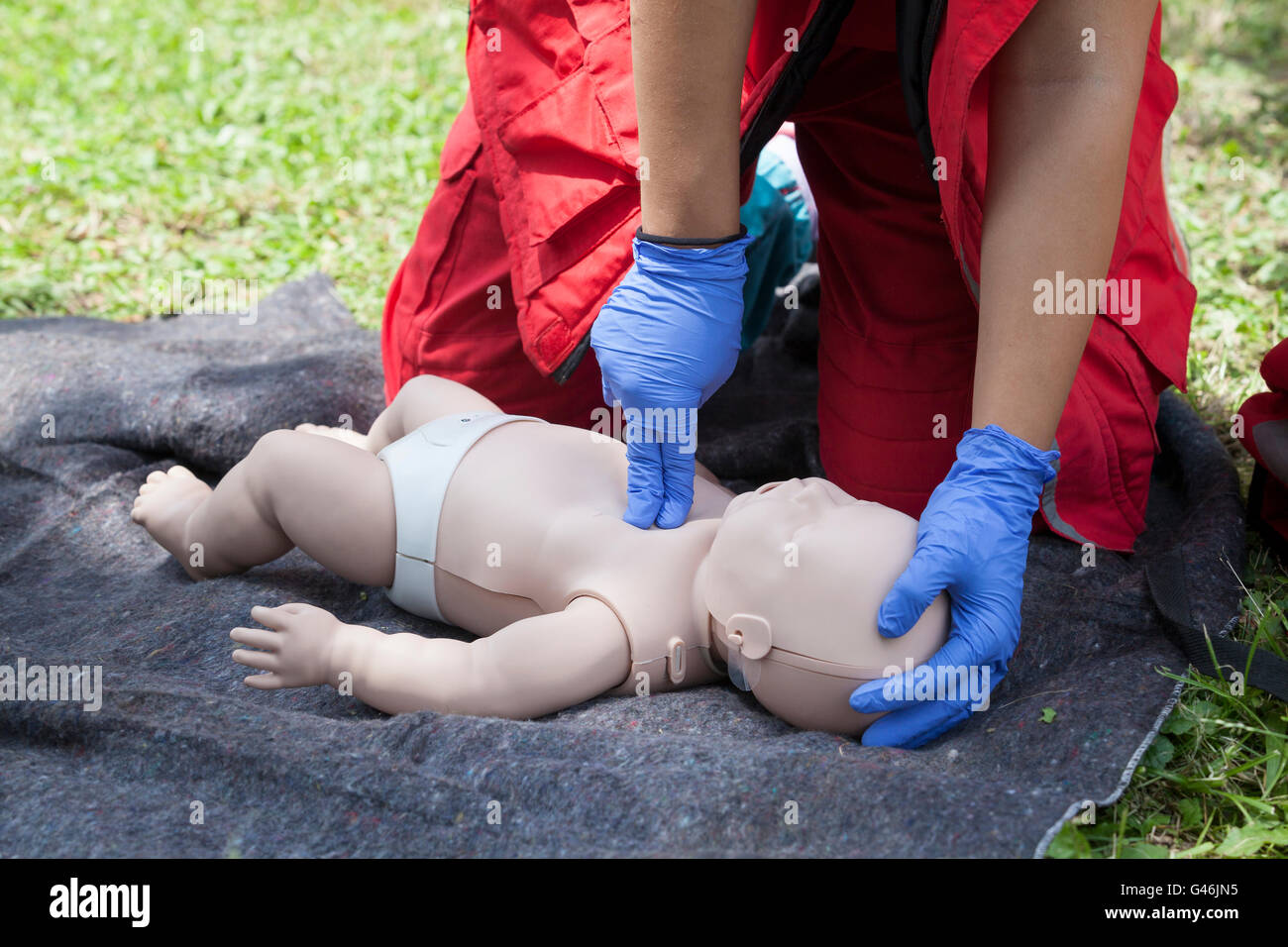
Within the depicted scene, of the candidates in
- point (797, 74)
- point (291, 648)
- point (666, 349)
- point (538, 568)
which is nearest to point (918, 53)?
point (797, 74)

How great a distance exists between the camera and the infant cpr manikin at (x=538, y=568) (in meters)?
1.44

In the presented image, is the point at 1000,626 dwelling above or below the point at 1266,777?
above

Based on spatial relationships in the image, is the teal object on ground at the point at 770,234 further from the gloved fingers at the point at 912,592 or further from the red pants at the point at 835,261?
the gloved fingers at the point at 912,592

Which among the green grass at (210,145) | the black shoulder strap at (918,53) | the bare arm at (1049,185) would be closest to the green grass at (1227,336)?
the bare arm at (1049,185)

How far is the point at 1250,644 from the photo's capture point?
162 cm

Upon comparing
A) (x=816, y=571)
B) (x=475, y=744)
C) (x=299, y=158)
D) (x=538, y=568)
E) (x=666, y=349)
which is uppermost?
(x=299, y=158)

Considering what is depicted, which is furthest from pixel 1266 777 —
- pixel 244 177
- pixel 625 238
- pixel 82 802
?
pixel 244 177

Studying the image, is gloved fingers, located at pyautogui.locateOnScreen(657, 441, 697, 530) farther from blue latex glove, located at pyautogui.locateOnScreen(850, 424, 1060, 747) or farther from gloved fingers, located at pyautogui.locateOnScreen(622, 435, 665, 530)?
blue latex glove, located at pyautogui.locateOnScreen(850, 424, 1060, 747)

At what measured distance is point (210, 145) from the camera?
3.77 metres

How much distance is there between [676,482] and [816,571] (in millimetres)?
332

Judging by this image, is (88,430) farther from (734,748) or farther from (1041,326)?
(1041,326)

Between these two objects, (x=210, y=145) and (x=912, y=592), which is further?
(x=210, y=145)

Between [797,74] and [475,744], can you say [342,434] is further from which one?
[797,74]
